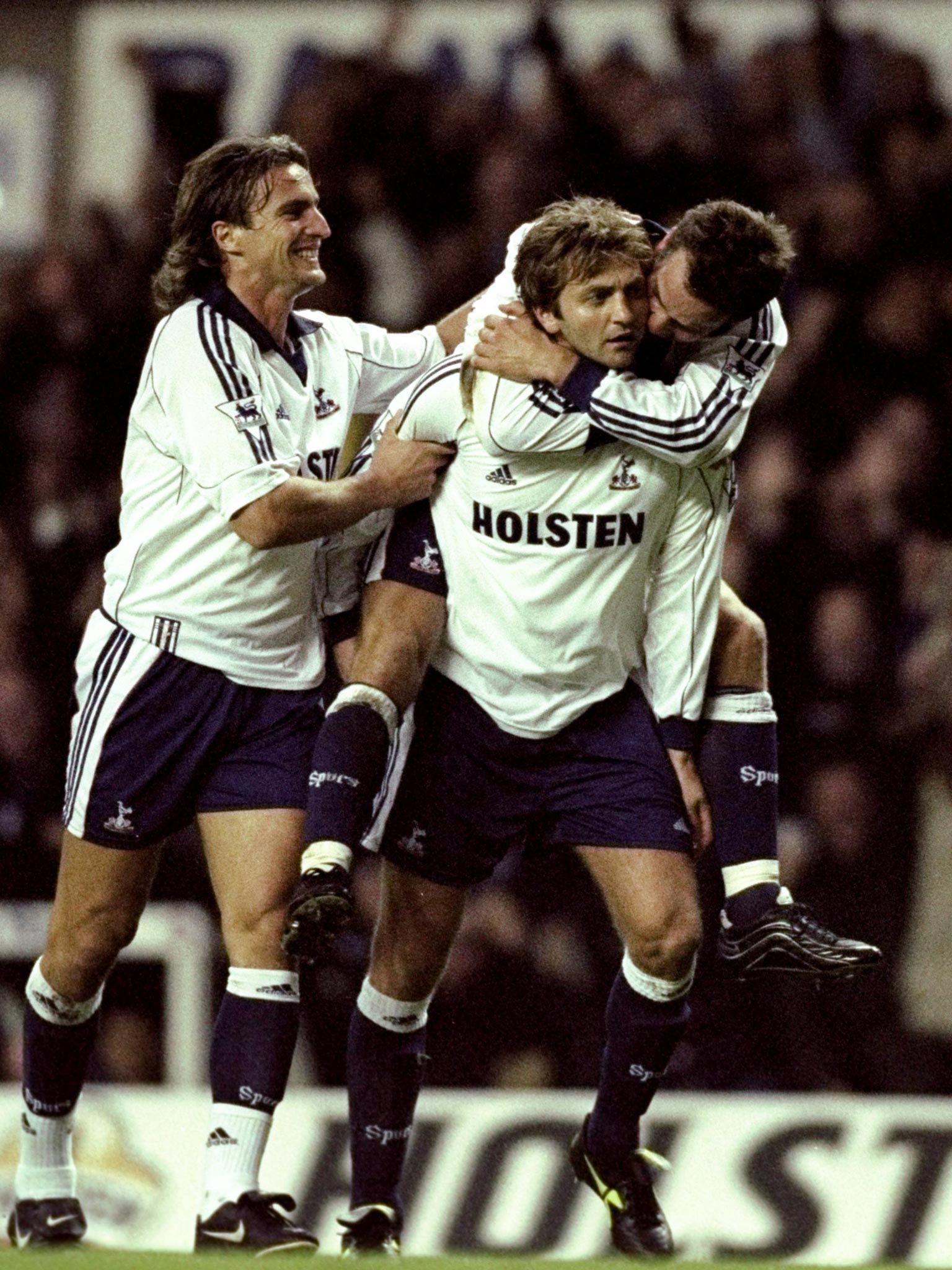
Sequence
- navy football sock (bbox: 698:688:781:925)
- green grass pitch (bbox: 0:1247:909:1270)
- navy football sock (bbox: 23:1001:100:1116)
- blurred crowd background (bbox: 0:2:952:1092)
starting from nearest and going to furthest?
green grass pitch (bbox: 0:1247:909:1270), navy football sock (bbox: 698:688:781:925), navy football sock (bbox: 23:1001:100:1116), blurred crowd background (bbox: 0:2:952:1092)

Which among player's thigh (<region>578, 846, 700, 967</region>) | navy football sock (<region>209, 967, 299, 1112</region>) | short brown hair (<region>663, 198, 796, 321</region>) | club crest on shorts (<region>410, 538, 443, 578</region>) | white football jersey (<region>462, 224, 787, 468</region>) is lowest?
navy football sock (<region>209, 967, 299, 1112</region>)

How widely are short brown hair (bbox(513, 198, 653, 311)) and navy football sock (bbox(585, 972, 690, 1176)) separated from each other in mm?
1380

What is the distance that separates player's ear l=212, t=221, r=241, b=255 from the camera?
4.68 meters

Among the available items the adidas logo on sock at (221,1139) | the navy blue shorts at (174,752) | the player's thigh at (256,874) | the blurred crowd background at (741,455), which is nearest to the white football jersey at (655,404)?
the navy blue shorts at (174,752)

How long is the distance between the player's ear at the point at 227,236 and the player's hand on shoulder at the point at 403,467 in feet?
1.55

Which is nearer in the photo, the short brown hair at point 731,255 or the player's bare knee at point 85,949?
the short brown hair at point 731,255

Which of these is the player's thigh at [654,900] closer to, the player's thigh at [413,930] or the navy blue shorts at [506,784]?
the navy blue shorts at [506,784]

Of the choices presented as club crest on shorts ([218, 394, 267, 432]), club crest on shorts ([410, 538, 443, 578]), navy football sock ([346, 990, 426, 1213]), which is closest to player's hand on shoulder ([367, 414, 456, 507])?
club crest on shorts ([410, 538, 443, 578])

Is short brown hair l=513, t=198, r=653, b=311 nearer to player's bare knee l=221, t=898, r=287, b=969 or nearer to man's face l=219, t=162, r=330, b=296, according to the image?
man's face l=219, t=162, r=330, b=296

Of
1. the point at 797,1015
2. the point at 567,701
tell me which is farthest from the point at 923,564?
the point at 567,701

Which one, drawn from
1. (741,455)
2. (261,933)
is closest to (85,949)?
(261,933)

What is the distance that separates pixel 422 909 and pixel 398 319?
179 inches

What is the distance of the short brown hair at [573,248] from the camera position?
4.47 metres

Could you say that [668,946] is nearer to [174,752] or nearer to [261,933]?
[261,933]
